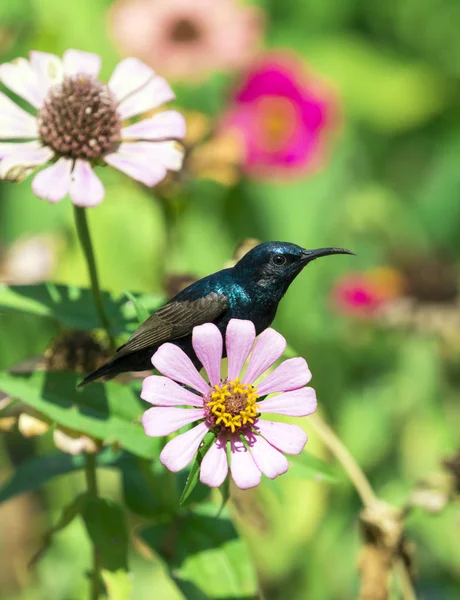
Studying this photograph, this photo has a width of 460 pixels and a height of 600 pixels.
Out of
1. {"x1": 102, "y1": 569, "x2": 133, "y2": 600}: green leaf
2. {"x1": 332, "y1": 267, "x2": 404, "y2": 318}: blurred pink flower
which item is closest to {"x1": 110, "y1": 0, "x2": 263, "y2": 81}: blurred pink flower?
{"x1": 332, "y1": 267, "x2": 404, "y2": 318}: blurred pink flower

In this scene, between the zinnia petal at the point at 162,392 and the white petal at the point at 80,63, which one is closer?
the zinnia petal at the point at 162,392

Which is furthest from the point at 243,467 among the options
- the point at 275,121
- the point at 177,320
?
the point at 275,121

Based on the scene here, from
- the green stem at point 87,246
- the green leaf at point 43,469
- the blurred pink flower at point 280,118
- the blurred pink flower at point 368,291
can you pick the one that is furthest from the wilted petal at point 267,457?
the blurred pink flower at point 280,118

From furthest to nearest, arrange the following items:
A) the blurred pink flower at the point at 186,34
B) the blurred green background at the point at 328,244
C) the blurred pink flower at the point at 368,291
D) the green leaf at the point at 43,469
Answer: the blurred pink flower at the point at 186,34 < the blurred pink flower at the point at 368,291 < the blurred green background at the point at 328,244 < the green leaf at the point at 43,469

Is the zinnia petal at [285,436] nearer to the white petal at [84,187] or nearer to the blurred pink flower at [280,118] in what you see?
the white petal at [84,187]

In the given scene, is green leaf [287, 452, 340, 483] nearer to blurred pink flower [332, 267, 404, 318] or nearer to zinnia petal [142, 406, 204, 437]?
zinnia petal [142, 406, 204, 437]

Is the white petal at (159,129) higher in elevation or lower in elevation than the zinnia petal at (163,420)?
higher

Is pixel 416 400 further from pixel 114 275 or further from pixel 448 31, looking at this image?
pixel 448 31
